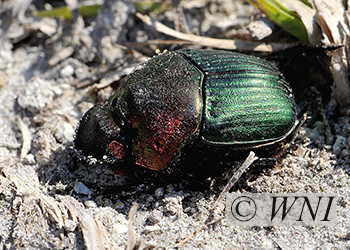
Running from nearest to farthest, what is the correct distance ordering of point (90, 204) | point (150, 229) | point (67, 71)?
point (150, 229) → point (90, 204) → point (67, 71)

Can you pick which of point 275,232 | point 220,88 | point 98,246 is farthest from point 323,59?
point 98,246

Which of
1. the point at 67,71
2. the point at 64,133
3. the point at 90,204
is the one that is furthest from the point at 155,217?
the point at 67,71

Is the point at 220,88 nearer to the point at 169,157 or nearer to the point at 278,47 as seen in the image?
the point at 169,157

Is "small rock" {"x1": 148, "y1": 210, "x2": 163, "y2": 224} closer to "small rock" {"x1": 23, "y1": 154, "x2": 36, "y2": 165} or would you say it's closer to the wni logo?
the wni logo

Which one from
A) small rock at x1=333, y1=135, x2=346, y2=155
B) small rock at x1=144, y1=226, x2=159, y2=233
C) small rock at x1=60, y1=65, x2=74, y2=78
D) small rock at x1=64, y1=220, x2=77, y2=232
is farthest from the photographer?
small rock at x1=60, y1=65, x2=74, y2=78

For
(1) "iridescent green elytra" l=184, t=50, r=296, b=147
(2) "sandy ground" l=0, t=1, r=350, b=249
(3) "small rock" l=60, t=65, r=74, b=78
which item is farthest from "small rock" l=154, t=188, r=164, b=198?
(3) "small rock" l=60, t=65, r=74, b=78

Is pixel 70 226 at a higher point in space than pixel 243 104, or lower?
lower

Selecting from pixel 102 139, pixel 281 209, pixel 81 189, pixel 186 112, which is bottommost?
pixel 81 189

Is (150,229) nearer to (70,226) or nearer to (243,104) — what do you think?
(70,226)
